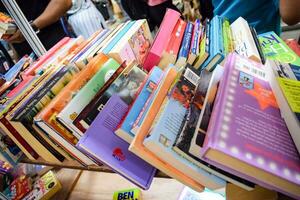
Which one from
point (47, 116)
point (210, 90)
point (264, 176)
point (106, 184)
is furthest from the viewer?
point (106, 184)

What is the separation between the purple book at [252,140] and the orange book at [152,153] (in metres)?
0.12

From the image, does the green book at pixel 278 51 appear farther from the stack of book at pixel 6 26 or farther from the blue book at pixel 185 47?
the stack of book at pixel 6 26

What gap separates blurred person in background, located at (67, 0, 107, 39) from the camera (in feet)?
7.63

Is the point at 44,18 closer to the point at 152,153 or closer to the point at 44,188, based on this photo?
the point at 44,188

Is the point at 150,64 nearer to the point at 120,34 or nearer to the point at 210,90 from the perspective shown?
the point at 120,34

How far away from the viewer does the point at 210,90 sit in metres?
0.55

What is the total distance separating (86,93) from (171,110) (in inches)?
9.2

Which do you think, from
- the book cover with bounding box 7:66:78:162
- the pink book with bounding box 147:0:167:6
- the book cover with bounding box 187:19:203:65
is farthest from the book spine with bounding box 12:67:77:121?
the pink book with bounding box 147:0:167:6

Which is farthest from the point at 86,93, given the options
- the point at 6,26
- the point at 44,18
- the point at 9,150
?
the point at 44,18

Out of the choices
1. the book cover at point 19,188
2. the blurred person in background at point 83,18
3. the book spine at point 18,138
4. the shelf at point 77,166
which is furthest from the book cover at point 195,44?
the blurred person in background at point 83,18

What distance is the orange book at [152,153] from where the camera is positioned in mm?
531

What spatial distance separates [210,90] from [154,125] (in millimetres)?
135

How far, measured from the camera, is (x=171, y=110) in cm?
56

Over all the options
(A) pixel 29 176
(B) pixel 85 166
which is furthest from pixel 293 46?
(A) pixel 29 176
